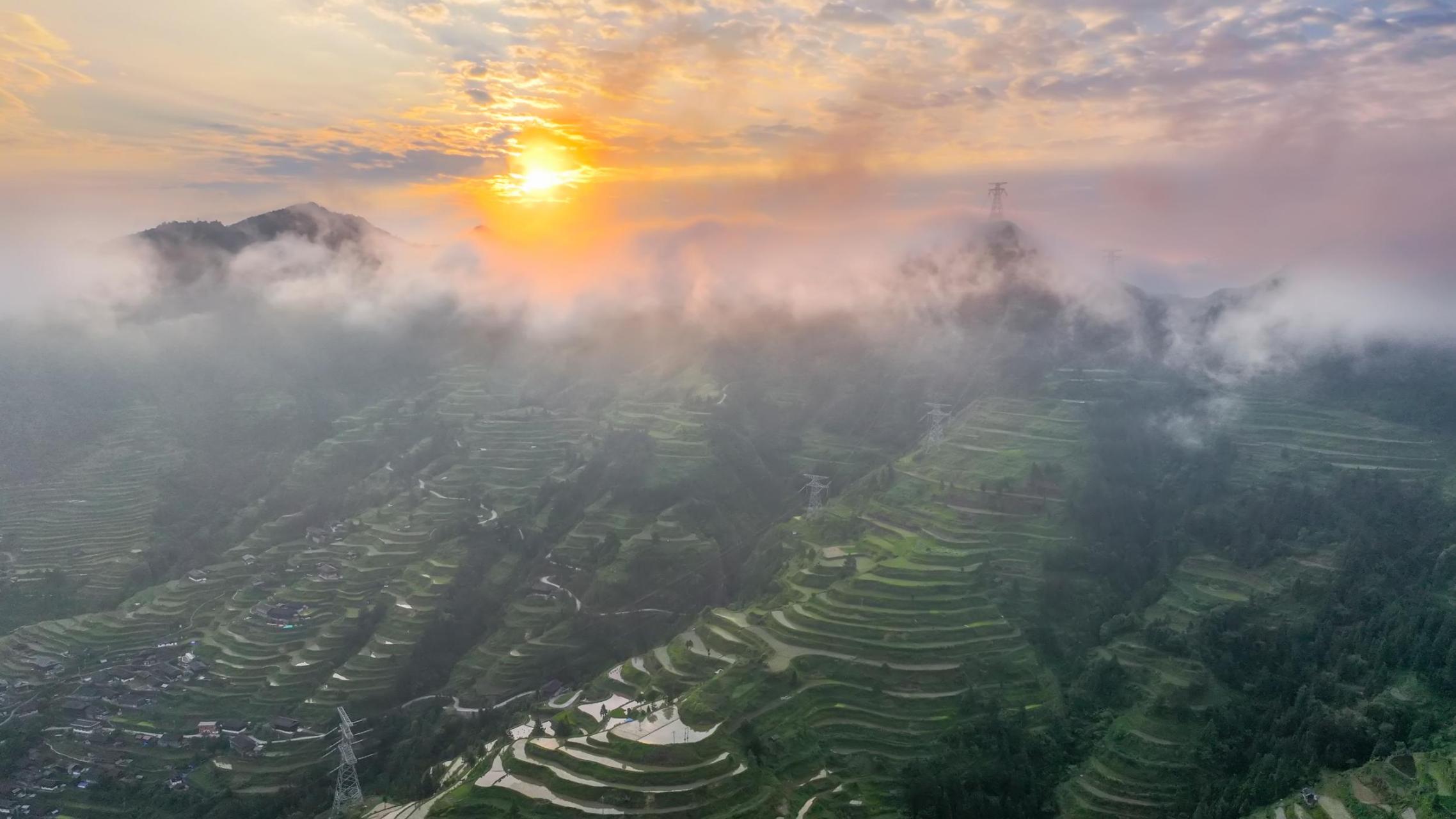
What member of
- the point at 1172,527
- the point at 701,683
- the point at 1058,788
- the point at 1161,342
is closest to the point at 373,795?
the point at 701,683

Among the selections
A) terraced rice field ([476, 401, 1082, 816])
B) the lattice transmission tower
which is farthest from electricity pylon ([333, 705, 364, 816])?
terraced rice field ([476, 401, 1082, 816])

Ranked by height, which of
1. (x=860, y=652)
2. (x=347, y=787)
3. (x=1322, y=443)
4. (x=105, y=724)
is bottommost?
(x=105, y=724)

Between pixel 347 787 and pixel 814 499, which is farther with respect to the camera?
pixel 814 499

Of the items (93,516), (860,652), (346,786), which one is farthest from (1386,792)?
(93,516)

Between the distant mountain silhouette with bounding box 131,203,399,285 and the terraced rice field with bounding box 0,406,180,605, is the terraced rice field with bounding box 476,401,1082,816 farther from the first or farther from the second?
the distant mountain silhouette with bounding box 131,203,399,285

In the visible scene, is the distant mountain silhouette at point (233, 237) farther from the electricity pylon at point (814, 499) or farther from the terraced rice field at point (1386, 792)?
the terraced rice field at point (1386, 792)

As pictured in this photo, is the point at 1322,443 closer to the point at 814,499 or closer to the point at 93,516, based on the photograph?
the point at 814,499

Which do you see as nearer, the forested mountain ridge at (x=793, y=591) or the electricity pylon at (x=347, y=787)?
the forested mountain ridge at (x=793, y=591)

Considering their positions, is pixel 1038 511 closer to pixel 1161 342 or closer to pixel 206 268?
pixel 1161 342

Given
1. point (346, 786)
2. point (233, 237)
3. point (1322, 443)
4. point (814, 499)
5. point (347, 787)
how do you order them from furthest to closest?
point (233, 237), point (814, 499), point (1322, 443), point (346, 786), point (347, 787)

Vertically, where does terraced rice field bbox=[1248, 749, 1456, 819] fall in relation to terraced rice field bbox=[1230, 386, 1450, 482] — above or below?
below

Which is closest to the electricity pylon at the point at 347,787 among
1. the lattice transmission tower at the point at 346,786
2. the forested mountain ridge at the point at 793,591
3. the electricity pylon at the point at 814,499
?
the lattice transmission tower at the point at 346,786

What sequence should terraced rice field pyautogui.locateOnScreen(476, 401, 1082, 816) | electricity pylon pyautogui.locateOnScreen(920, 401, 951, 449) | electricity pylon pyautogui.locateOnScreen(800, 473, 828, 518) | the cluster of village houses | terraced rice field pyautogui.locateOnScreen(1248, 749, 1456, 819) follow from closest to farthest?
1. terraced rice field pyautogui.locateOnScreen(1248, 749, 1456, 819)
2. terraced rice field pyautogui.locateOnScreen(476, 401, 1082, 816)
3. the cluster of village houses
4. electricity pylon pyautogui.locateOnScreen(800, 473, 828, 518)
5. electricity pylon pyautogui.locateOnScreen(920, 401, 951, 449)
